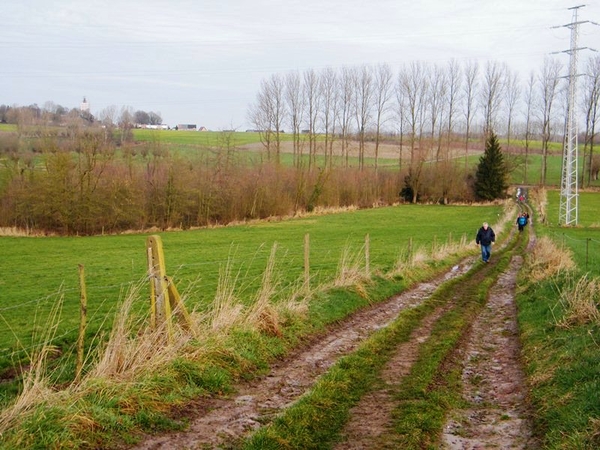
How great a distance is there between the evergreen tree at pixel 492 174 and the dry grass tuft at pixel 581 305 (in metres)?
63.4

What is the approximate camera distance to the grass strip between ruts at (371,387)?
17.8ft

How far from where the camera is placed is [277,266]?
66.6ft

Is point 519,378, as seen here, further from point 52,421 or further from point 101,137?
point 101,137

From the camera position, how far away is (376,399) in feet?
21.7

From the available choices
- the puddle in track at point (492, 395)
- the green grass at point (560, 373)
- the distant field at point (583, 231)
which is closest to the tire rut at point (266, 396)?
the puddle in track at point (492, 395)

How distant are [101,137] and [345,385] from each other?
46.1m

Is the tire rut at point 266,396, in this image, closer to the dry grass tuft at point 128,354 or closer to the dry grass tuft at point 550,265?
the dry grass tuft at point 128,354

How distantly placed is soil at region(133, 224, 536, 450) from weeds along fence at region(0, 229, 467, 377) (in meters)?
1.61

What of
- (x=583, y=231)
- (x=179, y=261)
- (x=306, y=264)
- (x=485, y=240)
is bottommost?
(x=179, y=261)

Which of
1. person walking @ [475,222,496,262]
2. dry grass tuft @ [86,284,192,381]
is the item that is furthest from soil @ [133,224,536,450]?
person walking @ [475,222,496,262]

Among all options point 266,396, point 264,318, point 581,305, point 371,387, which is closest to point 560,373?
point 371,387

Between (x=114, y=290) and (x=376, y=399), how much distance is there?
1150cm

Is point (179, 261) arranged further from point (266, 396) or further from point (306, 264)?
point (266, 396)

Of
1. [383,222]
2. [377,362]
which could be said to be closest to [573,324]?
[377,362]
